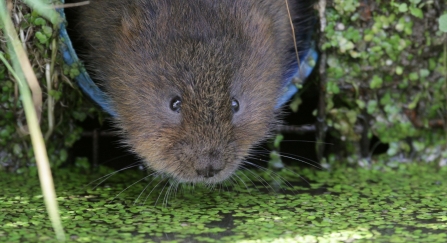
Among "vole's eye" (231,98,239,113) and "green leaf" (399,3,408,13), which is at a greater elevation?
"green leaf" (399,3,408,13)

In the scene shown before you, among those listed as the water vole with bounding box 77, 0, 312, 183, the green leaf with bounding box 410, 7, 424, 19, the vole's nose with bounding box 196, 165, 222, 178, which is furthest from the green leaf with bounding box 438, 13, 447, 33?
the vole's nose with bounding box 196, 165, 222, 178

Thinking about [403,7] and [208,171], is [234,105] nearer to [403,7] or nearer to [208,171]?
[208,171]

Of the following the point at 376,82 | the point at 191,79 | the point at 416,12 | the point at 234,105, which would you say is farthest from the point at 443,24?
the point at 191,79

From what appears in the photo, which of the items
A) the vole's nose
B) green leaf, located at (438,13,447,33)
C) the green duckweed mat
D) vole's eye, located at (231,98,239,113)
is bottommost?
the green duckweed mat

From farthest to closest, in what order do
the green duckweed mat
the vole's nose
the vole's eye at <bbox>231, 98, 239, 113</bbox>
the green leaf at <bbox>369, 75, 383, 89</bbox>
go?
the green leaf at <bbox>369, 75, 383, 89</bbox> → the vole's eye at <bbox>231, 98, 239, 113</bbox> → the vole's nose → the green duckweed mat

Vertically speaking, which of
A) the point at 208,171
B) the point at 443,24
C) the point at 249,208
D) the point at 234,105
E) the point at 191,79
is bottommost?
the point at 249,208

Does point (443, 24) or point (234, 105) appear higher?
point (443, 24)

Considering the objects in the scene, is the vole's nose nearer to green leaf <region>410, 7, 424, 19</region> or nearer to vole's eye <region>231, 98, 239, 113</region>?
vole's eye <region>231, 98, 239, 113</region>

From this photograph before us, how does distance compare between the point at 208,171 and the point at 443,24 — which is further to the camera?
the point at 443,24

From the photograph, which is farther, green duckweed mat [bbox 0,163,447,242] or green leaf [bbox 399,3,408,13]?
green leaf [bbox 399,3,408,13]
